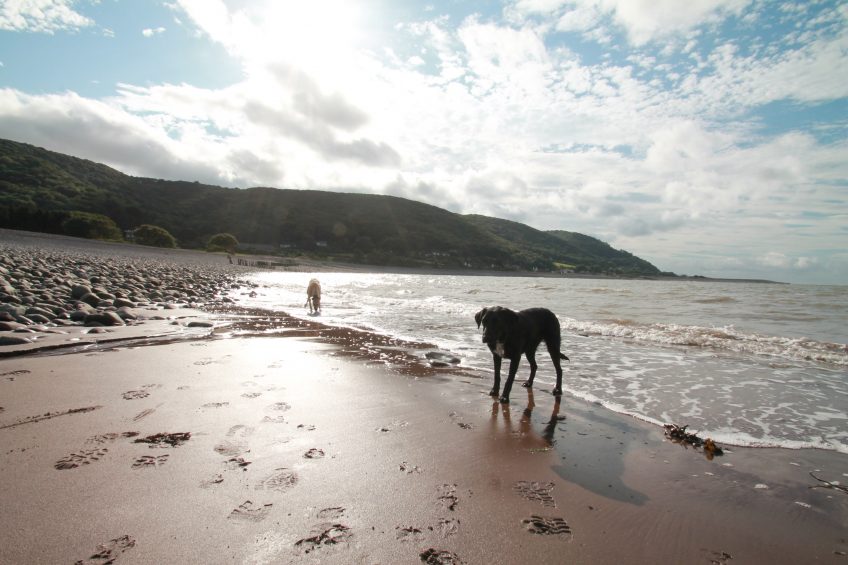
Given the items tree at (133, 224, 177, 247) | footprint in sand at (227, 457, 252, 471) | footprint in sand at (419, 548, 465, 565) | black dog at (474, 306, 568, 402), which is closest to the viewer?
footprint in sand at (419, 548, 465, 565)

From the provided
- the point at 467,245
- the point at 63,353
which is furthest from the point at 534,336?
the point at 467,245

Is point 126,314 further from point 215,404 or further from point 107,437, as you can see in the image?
point 107,437

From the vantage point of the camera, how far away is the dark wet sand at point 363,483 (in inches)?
A: 105

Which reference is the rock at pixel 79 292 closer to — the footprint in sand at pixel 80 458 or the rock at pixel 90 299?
the rock at pixel 90 299

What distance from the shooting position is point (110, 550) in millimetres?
2432

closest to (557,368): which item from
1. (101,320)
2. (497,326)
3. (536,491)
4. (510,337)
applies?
(510,337)

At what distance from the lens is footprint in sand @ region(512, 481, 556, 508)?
3413mm

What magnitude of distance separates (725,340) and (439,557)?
39.5 feet

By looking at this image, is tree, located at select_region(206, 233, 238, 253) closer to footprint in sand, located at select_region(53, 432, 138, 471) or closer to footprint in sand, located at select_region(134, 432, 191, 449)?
footprint in sand, located at select_region(53, 432, 138, 471)

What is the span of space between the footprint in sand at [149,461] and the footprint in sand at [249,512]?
3.53 ft

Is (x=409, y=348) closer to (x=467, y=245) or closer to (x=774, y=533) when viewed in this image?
(x=774, y=533)

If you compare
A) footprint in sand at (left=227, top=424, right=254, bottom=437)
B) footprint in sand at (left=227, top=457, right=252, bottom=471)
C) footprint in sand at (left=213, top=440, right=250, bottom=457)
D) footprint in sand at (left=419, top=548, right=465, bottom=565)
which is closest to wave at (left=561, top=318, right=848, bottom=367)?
footprint in sand at (left=419, top=548, right=465, bottom=565)

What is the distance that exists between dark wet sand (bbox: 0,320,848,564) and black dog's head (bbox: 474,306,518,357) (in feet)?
3.19

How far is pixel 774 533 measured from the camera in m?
3.08
